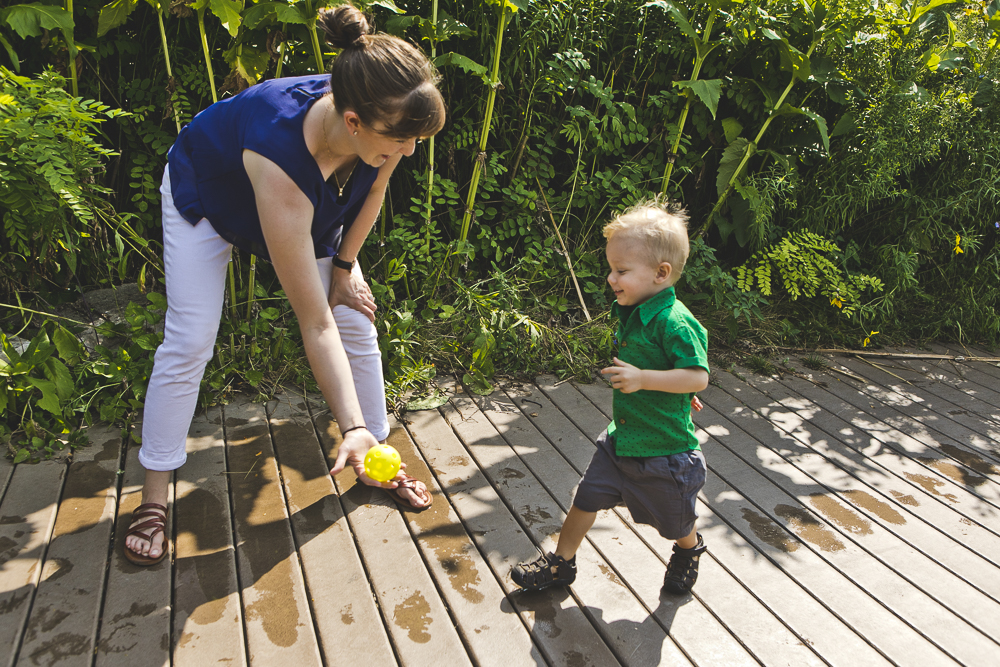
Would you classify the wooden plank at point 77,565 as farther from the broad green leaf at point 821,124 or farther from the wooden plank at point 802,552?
the broad green leaf at point 821,124

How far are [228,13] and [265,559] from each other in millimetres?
1934

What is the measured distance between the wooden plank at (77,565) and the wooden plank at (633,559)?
51.7 inches

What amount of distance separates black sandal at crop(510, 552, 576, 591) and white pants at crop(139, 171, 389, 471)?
41.8 inches

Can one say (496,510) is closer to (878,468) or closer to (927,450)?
(878,468)

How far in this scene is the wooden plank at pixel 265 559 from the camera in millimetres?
1605

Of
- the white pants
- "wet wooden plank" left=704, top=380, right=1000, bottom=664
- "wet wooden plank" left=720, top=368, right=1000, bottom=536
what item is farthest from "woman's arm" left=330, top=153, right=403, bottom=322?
"wet wooden plank" left=720, top=368, right=1000, bottom=536

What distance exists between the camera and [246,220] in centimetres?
179

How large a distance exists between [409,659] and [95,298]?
231cm

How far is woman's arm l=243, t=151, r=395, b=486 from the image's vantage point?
1508 millimetres

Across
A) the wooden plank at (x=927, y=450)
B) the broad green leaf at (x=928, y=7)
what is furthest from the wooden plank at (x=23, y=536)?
the broad green leaf at (x=928, y=7)

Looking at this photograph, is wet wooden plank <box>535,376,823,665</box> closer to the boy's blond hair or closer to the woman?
the woman

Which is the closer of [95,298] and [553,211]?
[95,298]

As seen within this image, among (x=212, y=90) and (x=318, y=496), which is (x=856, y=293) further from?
(x=212, y=90)

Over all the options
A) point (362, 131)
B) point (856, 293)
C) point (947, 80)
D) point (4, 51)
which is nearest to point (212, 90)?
point (4, 51)
